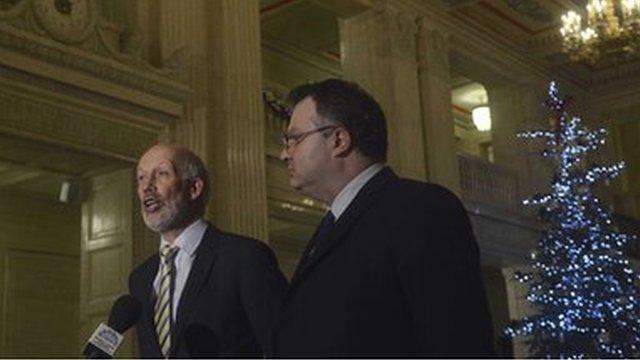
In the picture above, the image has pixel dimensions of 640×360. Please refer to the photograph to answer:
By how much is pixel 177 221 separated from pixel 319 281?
995 mm

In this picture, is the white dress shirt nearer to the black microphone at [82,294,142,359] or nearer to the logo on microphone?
the black microphone at [82,294,142,359]

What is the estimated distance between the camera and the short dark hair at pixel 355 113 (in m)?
2.16

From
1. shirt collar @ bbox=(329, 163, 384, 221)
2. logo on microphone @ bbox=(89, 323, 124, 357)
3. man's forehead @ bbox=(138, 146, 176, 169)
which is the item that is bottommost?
logo on microphone @ bbox=(89, 323, 124, 357)

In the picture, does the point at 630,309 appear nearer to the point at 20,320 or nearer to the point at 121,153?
the point at 121,153

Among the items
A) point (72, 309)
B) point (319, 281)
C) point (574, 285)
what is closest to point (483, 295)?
point (319, 281)

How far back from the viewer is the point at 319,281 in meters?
2.01

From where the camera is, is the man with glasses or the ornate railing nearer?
the man with glasses

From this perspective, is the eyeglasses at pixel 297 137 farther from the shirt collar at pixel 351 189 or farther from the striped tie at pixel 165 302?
the striped tie at pixel 165 302

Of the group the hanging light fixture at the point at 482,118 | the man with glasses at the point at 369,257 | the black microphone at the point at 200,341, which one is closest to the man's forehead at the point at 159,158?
the black microphone at the point at 200,341

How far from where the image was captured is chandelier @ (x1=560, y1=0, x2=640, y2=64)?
41.1 feet

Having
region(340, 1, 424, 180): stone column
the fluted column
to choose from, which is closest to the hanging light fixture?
region(340, 1, 424, 180): stone column

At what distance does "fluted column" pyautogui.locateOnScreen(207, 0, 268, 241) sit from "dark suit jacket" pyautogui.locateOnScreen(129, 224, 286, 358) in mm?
6369

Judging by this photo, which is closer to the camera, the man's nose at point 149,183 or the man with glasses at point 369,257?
the man with glasses at point 369,257

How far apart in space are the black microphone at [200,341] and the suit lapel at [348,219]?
0.69 metres
